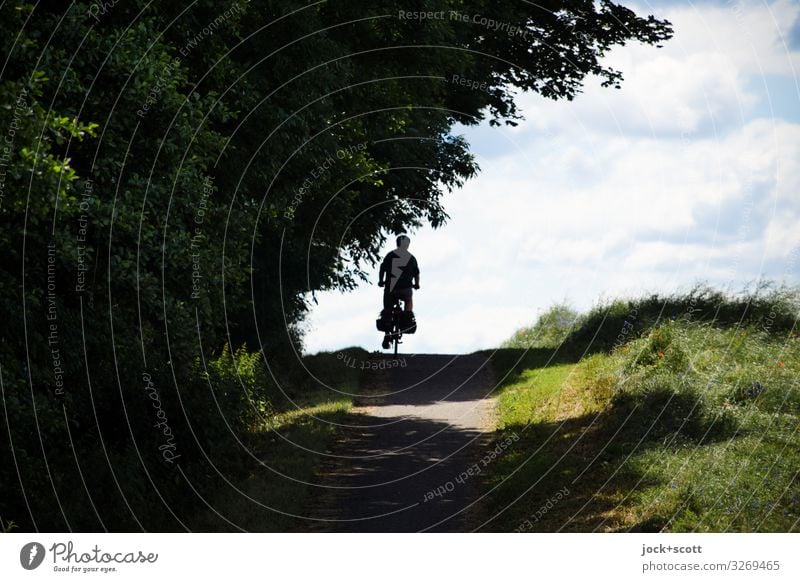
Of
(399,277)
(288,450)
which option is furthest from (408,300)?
(288,450)

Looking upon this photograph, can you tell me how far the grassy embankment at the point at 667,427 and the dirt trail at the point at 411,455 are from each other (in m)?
0.72

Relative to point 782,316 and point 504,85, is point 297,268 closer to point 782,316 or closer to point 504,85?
point 504,85

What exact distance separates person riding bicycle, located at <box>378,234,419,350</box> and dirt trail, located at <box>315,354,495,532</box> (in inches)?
104

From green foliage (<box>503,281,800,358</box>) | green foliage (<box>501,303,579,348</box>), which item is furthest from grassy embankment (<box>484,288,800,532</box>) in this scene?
green foliage (<box>501,303,579,348</box>)

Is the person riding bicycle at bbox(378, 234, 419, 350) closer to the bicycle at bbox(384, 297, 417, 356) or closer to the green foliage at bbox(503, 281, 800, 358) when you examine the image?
the bicycle at bbox(384, 297, 417, 356)

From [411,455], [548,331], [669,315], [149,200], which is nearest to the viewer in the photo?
[149,200]

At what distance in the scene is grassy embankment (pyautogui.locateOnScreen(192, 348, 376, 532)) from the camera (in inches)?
558

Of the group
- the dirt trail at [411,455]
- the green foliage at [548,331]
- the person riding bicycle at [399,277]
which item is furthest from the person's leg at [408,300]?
the green foliage at [548,331]

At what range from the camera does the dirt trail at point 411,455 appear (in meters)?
13.7

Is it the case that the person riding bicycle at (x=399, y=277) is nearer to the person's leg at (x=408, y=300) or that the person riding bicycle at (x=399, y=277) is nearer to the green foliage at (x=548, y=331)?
the person's leg at (x=408, y=300)

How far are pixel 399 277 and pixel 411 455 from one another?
6225 mm

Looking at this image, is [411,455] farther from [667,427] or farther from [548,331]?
[548,331]

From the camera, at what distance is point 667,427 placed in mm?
15172

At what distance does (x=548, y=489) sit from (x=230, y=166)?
30.4 feet
